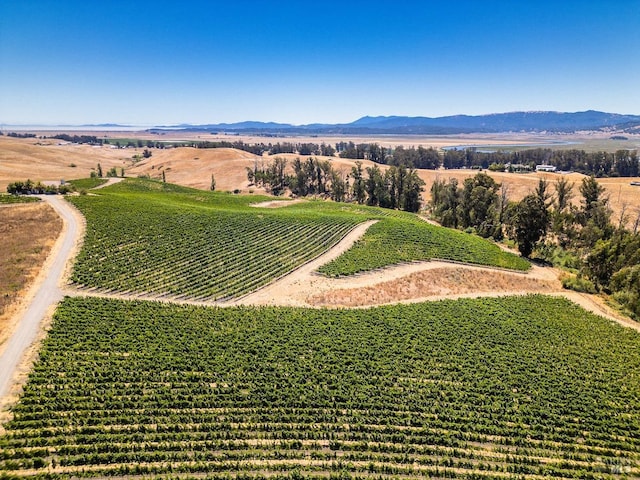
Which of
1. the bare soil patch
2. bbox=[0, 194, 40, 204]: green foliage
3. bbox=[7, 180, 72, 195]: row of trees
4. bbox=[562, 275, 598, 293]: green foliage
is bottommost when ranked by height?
bbox=[562, 275, 598, 293]: green foliage

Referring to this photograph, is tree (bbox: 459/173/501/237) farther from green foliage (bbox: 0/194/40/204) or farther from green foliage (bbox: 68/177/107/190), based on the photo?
green foliage (bbox: 68/177/107/190)

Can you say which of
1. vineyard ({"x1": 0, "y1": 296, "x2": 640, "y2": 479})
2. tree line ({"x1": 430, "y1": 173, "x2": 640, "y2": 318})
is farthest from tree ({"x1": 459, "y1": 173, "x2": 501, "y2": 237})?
vineyard ({"x1": 0, "y1": 296, "x2": 640, "y2": 479})

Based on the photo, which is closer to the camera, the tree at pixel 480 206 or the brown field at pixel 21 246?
the brown field at pixel 21 246

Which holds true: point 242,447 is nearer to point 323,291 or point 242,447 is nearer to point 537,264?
point 323,291

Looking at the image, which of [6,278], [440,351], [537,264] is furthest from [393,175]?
A: [6,278]

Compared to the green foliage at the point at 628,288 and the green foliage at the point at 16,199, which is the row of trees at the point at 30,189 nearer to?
the green foliage at the point at 16,199

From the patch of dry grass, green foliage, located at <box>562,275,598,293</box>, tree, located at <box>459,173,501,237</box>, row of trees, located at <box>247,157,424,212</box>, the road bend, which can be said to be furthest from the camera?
row of trees, located at <box>247,157,424,212</box>

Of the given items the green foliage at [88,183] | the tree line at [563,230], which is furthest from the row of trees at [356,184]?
the green foliage at [88,183]
